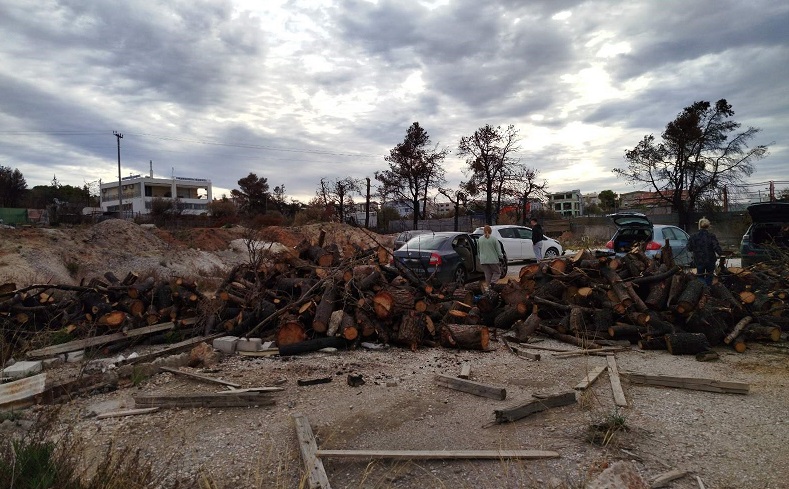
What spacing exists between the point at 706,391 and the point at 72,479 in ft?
18.1

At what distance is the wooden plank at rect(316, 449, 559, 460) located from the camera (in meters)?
3.61

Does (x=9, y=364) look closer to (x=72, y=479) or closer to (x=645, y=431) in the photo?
(x=72, y=479)

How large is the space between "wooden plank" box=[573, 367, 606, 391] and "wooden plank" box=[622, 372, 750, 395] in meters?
0.35

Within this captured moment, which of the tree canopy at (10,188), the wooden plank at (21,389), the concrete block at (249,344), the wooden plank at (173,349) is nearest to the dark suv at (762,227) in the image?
the concrete block at (249,344)

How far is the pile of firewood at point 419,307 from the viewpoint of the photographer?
721cm

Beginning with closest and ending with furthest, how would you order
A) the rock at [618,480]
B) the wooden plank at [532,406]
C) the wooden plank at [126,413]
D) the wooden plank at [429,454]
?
1. the rock at [618,480]
2. the wooden plank at [429,454]
3. the wooden plank at [532,406]
4. the wooden plank at [126,413]

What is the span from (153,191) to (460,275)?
7950 cm

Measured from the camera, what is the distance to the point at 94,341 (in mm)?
7035

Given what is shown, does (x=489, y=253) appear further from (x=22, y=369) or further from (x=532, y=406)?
(x=22, y=369)

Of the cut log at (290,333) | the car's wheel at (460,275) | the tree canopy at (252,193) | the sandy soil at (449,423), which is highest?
the tree canopy at (252,193)

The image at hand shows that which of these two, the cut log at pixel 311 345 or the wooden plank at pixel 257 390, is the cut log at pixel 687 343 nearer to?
the cut log at pixel 311 345

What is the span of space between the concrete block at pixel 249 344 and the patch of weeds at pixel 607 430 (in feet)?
14.9

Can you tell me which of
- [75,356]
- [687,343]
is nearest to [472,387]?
[687,343]

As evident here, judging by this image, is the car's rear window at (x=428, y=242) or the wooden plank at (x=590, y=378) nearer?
the wooden plank at (x=590, y=378)
